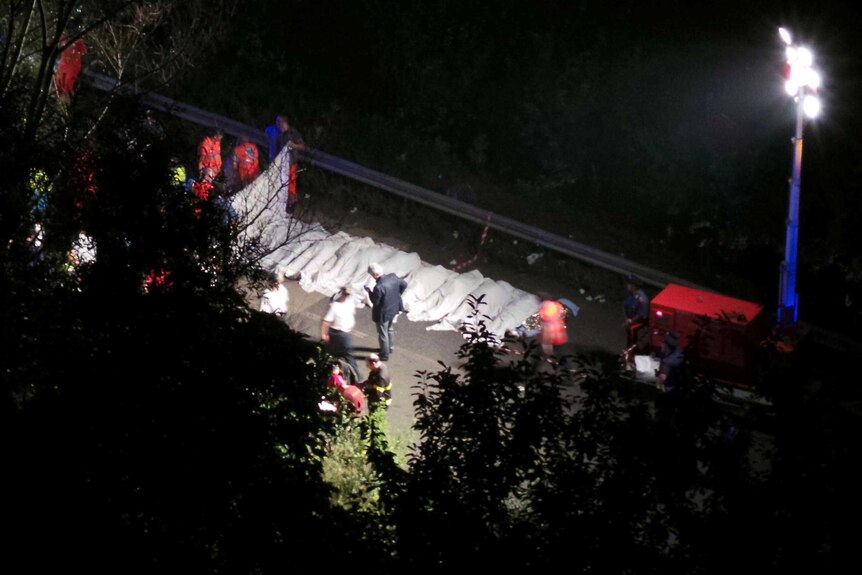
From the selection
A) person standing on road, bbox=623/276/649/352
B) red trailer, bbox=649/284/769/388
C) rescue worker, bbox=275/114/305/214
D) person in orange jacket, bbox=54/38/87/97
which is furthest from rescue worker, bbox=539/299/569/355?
person in orange jacket, bbox=54/38/87/97

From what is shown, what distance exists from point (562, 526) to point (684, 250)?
1308cm

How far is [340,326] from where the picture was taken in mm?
11367

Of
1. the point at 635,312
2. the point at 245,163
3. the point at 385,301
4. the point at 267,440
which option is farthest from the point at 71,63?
the point at 267,440

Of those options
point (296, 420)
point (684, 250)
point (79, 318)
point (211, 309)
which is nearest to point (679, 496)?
point (296, 420)

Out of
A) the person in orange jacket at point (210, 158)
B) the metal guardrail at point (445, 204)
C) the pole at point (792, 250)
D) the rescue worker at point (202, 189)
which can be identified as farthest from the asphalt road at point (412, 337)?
the rescue worker at point (202, 189)

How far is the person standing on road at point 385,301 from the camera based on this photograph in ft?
39.2

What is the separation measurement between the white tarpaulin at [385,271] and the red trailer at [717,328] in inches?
78.9

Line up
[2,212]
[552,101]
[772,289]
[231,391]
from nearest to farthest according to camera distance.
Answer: [231,391] < [2,212] < [772,289] < [552,101]

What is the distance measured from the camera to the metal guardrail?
1488 cm

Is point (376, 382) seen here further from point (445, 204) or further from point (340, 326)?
point (445, 204)

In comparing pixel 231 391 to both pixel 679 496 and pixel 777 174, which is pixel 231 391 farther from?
pixel 777 174

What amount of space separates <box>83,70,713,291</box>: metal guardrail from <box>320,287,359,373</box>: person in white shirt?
15.8 feet

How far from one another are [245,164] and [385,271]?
2791mm

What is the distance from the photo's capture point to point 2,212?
7.35m
